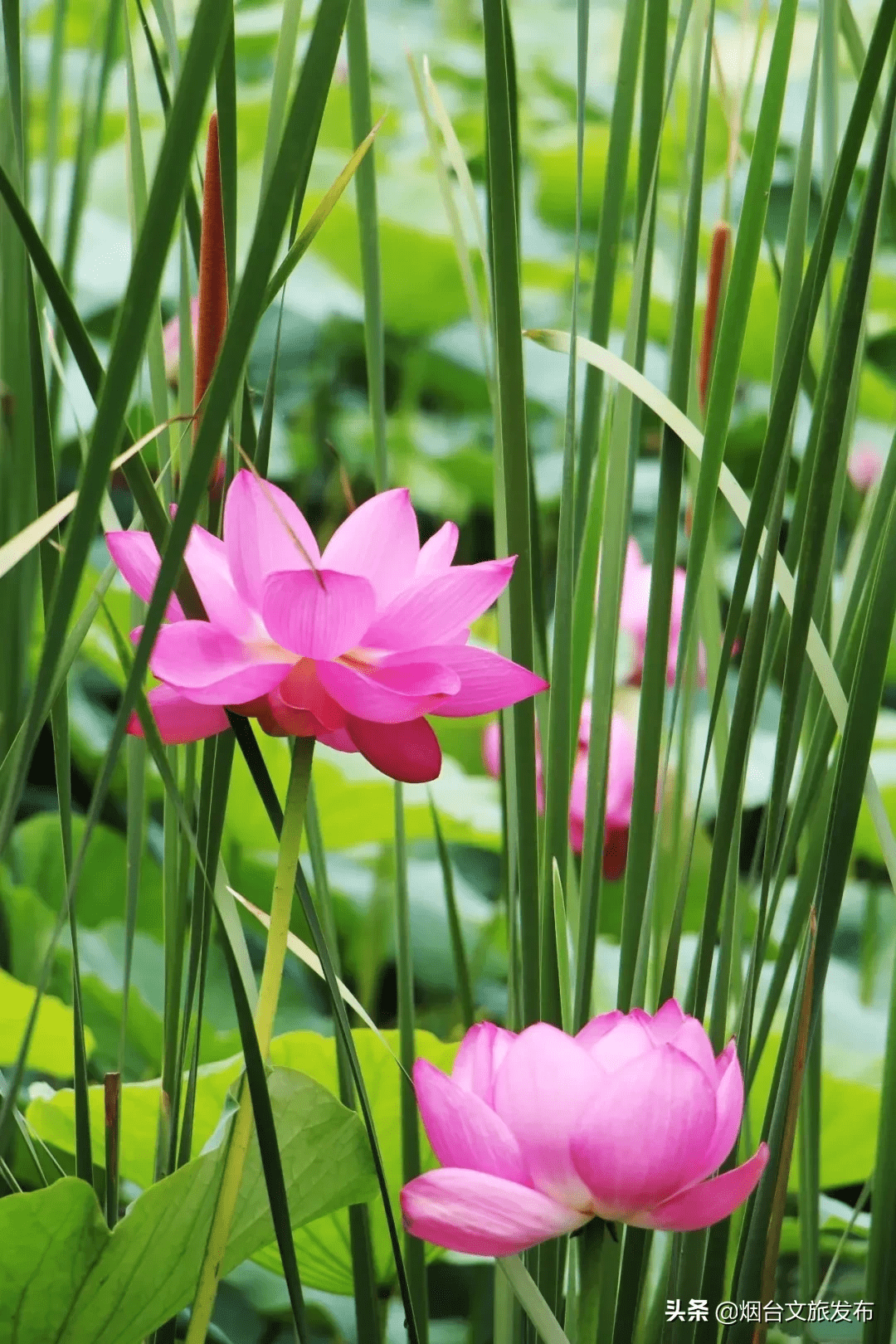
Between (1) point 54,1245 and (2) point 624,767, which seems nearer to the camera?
(1) point 54,1245

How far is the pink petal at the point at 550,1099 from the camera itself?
A: 219 millimetres

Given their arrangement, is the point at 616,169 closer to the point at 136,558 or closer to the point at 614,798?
the point at 136,558

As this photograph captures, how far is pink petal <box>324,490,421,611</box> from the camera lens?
235 mm

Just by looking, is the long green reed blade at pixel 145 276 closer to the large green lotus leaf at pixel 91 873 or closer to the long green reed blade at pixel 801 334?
the long green reed blade at pixel 801 334

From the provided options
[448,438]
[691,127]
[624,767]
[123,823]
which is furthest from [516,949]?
[448,438]

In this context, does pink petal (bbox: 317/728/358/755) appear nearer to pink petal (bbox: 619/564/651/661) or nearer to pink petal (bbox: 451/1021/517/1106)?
pink petal (bbox: 451/1021/517/1106)

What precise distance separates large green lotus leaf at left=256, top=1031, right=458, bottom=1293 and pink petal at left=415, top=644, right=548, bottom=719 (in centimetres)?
19

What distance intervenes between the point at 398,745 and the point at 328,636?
1.2 inches

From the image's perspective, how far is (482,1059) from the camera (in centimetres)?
25

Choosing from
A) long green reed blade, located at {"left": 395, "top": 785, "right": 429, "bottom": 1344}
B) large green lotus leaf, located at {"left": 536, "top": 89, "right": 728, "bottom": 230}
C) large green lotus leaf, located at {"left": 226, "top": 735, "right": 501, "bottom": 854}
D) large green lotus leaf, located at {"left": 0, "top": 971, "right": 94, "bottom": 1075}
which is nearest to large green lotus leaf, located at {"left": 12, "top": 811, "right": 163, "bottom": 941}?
large green lotus leaf, located at {"left": 226, "top": 735, "right": 501, "bottom": 854}

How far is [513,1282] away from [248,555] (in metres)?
0.14

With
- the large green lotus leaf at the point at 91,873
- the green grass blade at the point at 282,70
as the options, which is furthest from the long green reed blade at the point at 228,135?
the large green lotus leaf at the point at 91,873

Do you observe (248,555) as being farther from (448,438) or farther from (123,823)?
(448,438)

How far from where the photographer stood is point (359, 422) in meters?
1.46
